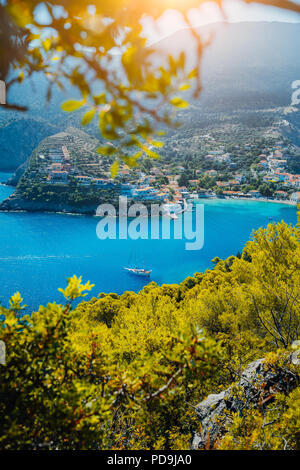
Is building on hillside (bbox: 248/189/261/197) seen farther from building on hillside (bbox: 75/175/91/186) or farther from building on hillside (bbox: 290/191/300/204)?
building on hillside (bbox: 75/175/91/186)

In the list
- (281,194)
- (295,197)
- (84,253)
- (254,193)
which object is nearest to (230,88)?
(254,193)

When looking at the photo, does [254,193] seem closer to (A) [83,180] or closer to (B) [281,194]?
(B) [281,194]

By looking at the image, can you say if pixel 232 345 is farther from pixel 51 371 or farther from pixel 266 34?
pixel 266 34

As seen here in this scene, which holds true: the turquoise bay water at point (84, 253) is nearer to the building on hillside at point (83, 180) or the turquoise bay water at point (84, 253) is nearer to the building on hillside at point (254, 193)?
the building on hillside at point (83, 180)

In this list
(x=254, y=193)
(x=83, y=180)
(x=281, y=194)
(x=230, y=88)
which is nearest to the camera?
(x=83, y=180)

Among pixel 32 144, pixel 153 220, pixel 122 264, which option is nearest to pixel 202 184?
pixel 153 220

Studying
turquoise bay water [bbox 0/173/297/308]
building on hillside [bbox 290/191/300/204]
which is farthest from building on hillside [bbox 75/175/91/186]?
building on hillside [bbox 290/191/300/204]
